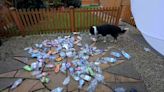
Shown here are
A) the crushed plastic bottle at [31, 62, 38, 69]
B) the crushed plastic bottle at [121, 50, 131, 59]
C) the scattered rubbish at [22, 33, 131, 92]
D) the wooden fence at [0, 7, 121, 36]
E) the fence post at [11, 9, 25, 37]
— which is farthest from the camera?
the wooden fence at [0, 7, 121, 36]

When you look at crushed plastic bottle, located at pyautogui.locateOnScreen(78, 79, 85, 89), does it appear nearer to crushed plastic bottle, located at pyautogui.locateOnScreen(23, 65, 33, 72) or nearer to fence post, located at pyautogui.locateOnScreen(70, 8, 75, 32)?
crushed plastic bottle, located at pyautogui.locateOnScreen(23, 65, 33, 72)

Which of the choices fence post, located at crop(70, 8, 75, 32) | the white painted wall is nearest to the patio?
fence post, located at crop(70, 8, 75, 32)

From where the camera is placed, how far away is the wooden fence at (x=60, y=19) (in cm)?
504

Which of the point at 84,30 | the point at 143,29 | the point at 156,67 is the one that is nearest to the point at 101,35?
the point at 84,30

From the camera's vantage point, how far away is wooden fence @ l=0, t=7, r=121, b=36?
504 centimetres

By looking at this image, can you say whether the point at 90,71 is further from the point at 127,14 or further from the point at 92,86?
the point at 127,14

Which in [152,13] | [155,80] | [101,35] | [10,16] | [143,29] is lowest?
[155,80]

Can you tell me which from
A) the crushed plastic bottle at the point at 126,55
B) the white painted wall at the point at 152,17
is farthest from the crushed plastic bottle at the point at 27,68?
the white painted wall at the point at 152,17

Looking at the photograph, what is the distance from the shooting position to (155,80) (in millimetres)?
3287

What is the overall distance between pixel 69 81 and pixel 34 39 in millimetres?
2238

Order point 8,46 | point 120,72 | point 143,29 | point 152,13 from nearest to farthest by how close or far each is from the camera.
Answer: point 152,13
point 143,29
point 120,72
point 8,46

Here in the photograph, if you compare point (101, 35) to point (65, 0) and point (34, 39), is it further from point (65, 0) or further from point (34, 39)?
point (65, 0)

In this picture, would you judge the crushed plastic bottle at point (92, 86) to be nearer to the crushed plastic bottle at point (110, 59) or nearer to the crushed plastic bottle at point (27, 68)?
the crushed plastic bottle at point (110, 59)

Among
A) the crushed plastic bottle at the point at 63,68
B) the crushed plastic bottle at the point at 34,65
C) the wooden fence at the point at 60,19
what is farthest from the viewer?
the wooden fence at the point at 60,19
